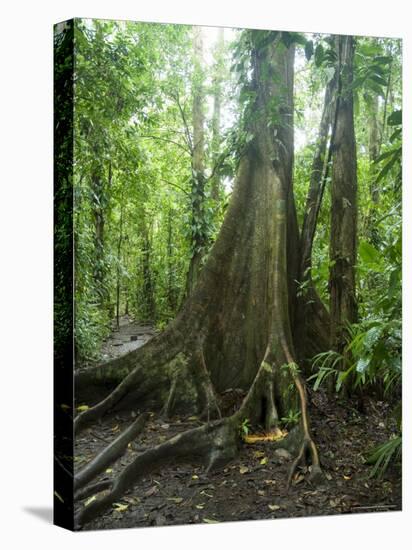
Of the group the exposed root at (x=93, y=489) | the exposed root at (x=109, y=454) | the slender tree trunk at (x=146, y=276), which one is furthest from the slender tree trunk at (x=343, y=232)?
the exposed root at (x=93, y=489)

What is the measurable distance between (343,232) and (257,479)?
5.89 feet

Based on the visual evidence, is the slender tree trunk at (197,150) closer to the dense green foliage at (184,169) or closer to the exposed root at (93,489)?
the dense green foliage at (184,169)

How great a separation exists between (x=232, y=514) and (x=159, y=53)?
293 cm

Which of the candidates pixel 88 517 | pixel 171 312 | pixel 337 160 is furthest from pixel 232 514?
pixel 337 160

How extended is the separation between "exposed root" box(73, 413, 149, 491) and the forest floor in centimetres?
3

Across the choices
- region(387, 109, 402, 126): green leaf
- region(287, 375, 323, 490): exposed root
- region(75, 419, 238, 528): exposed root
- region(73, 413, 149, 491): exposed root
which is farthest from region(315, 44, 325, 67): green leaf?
region(73, 413, 149, 491): exposed root

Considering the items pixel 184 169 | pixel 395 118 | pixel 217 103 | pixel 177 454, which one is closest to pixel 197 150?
pixel 184 169

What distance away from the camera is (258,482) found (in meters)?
5.14

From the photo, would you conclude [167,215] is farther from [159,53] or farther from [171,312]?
[159,53]

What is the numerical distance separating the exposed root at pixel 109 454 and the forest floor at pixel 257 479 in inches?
1.3

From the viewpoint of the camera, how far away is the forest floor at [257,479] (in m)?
4.86

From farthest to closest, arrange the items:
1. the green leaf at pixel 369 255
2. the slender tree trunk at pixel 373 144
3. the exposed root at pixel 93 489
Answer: the slender tree trunk at pixel 373 144
the green leaf at pixel 369 255
the exposed root at pixel 93 489

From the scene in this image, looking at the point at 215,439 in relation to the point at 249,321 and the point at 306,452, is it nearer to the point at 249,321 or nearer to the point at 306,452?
the point at 306,452

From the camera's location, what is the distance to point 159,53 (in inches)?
200
